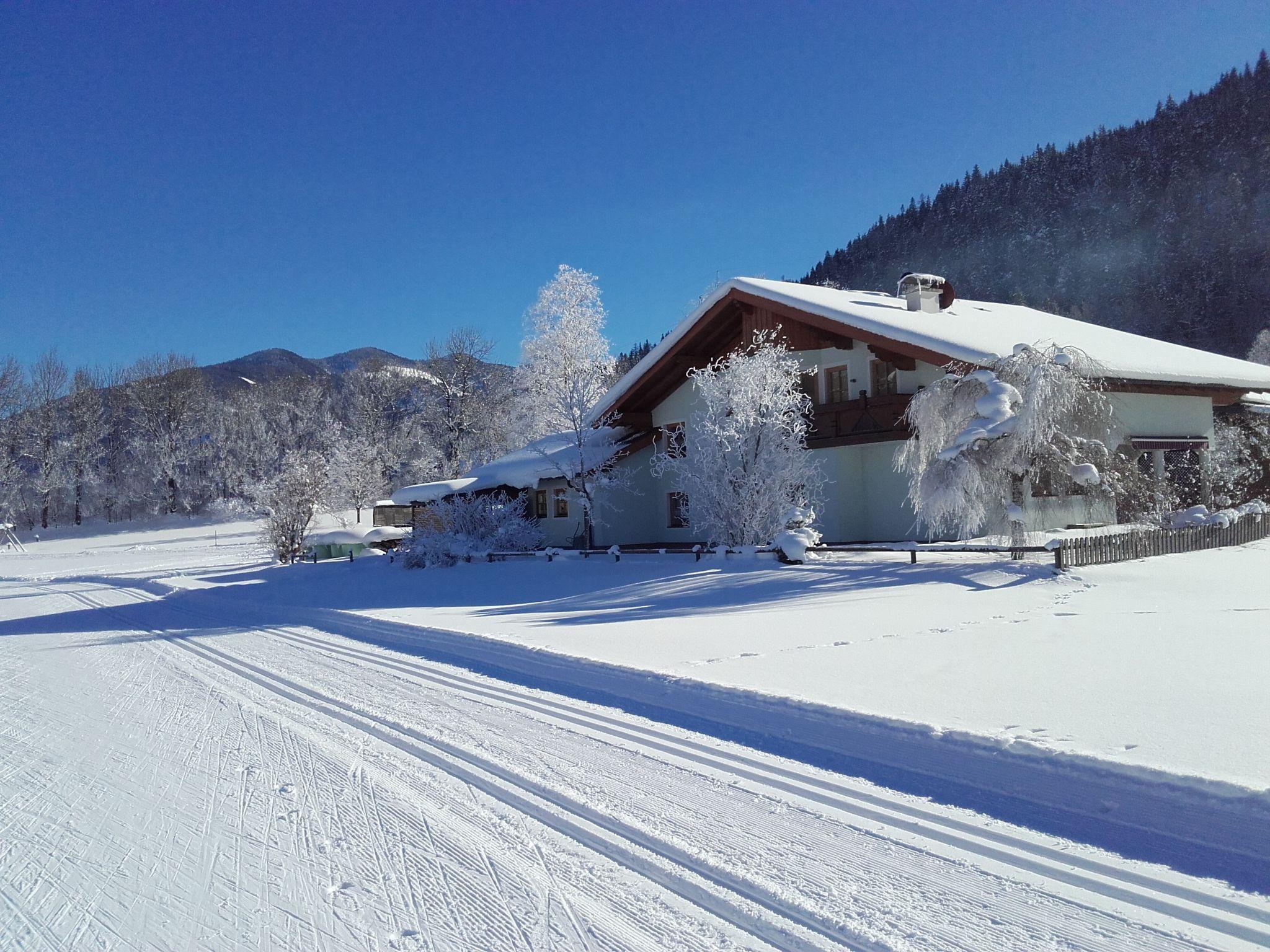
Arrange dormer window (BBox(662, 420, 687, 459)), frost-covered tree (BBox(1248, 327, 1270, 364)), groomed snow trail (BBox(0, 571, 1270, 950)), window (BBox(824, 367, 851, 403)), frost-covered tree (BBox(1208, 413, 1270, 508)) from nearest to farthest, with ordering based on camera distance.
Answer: groomed snow trail (BBox(0, 571, 1270, 950)) → window (BBox(824, 367, 851, 403)) → frost-covered tree (BBox(1208, 413, 1270, 508)) → dormer window (BBox(662, 420, 687, 459)) → frost-covered tree (BBox(1248, 327, 1270, 364))

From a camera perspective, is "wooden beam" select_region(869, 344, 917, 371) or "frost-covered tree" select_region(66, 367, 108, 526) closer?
"wooden beam" select_region(869, 344, 917, 371)

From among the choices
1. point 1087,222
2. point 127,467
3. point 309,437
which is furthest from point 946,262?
point 127,467

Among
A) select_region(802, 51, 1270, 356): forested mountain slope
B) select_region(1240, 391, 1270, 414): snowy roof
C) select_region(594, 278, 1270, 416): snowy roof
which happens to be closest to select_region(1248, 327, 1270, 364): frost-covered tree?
select_region(802, 51, 1270, 356): forested mountain slope

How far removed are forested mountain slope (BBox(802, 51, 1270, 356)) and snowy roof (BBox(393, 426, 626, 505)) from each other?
270 ft

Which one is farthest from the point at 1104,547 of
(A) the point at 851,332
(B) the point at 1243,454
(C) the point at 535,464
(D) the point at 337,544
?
(D) the point at 337,544

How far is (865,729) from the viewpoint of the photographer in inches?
228

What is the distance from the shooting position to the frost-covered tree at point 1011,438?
1452 cm

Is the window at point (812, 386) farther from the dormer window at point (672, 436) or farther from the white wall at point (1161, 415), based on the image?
the white wall at point (1161, 415)

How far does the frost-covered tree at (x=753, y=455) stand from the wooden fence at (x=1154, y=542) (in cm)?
546

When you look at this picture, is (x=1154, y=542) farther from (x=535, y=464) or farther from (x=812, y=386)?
(x=535, y=464)

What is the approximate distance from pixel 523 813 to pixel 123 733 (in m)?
4.59

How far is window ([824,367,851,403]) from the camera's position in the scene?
854 inches

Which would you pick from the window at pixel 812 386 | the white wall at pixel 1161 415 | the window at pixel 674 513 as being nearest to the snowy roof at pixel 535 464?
the window at pixel 674 513

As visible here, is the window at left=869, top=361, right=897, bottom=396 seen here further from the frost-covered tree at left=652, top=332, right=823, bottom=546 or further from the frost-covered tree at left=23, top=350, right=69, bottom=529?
the frost-covered tree at left=23, top=350, right=69, bottom=529
